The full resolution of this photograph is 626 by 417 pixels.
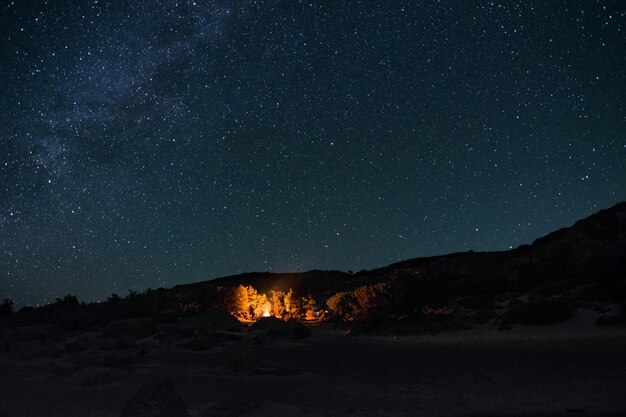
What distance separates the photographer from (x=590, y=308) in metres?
16.0

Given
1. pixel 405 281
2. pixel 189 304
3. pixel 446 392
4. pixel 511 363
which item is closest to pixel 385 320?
pixel 405 281

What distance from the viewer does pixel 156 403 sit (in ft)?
16.9

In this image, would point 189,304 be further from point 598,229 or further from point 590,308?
point 598,229

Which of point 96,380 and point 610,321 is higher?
point 96,380

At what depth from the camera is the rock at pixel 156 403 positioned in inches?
198

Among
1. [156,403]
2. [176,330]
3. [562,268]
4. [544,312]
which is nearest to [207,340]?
[176,330]

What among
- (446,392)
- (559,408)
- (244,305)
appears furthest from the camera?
(244,305)

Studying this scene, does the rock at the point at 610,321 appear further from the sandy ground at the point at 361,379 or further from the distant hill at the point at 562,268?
the distant hill at the point at 562,268

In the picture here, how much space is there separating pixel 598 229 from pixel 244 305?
1120 inches

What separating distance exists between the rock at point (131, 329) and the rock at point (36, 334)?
6.36ft

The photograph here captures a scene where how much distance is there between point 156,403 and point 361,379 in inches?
182

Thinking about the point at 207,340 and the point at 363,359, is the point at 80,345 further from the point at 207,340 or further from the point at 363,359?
the point at 363,359

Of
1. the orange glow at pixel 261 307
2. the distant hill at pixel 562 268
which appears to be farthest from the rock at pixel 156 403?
the orange glow at pixel 261 307

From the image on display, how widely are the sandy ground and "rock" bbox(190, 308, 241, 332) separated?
197 inches
